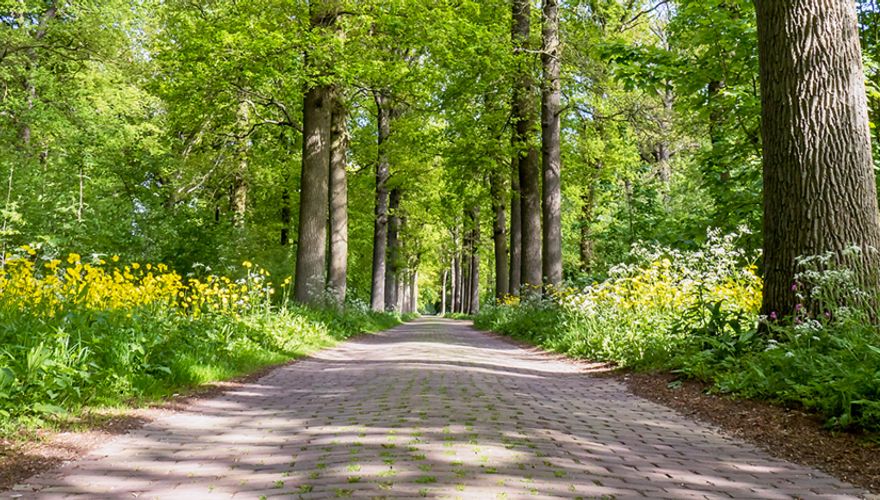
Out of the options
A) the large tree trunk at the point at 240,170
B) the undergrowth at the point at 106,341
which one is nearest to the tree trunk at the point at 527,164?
the large tree trunk at the point at 240,170

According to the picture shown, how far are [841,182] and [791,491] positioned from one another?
4.02 m

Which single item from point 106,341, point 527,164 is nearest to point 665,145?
point 527,164

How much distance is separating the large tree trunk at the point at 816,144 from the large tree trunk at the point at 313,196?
11.3 m

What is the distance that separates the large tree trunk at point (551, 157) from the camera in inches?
677

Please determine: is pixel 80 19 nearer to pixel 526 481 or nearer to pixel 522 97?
pixel 522 97

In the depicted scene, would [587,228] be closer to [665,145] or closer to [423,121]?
[665,145]

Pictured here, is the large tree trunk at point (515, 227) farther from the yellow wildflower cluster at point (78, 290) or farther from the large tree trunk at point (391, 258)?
the yellow wildflower cluster at point (78, 290)

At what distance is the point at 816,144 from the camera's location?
6488 mm

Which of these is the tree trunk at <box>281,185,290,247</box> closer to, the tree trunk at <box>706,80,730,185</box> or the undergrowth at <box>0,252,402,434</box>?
the undergrowth at <box>0,252,402,434</box>

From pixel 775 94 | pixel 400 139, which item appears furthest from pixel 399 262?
pixel 775 94

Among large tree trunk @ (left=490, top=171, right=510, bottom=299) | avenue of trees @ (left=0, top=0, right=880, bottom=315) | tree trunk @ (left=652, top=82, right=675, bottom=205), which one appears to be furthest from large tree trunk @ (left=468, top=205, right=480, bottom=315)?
tree trunk @ (left=652, top=82, right=675, bottom=205)

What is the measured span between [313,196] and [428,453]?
41.7 feet

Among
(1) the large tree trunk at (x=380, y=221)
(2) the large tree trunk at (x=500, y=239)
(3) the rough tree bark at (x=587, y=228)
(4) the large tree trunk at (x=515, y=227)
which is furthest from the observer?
(3) the rough tree bark at (x=587, y=228)

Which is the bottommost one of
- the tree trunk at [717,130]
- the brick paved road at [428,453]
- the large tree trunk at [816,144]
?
the brick paved road at [428,453]
